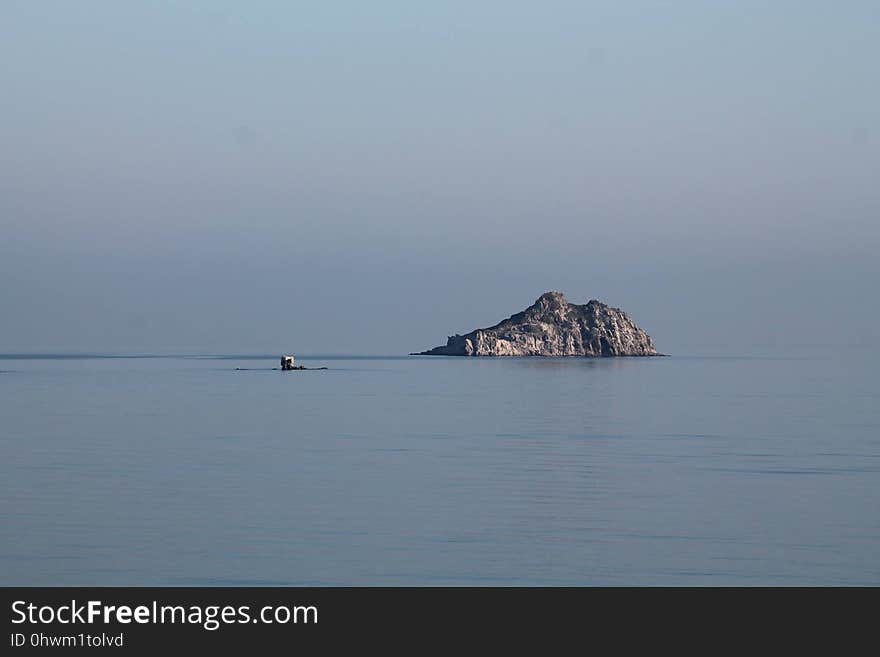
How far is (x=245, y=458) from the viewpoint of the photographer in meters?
55.9

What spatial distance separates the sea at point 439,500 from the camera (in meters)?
29.2

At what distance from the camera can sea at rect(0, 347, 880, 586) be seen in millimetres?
29234

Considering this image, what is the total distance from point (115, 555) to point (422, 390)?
358 ft

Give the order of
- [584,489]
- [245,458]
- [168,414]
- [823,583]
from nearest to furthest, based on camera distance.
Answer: [823,583] → [584,489] → [245,458] → [168,414]

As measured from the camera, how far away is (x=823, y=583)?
90.6 feet

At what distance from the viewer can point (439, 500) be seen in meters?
41.2

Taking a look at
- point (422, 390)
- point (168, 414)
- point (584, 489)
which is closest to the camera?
point (584, 489)
